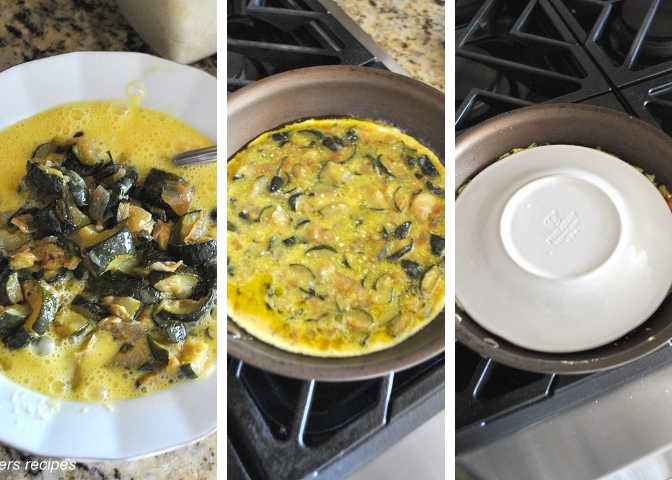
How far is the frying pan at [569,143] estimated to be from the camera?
695mm

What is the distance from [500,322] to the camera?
714mm

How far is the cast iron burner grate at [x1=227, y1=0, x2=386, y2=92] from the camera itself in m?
0.77

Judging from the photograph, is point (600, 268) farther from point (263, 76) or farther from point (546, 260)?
point (263, 76)

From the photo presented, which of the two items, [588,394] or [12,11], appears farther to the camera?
[12,11]

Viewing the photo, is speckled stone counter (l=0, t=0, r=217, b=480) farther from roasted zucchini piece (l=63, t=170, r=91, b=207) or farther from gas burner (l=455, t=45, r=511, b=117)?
gas burner (l=455, t=45, r=511, b=117)

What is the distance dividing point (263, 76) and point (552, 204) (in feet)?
1.38

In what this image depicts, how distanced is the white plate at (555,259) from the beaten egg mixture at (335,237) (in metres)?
0.05

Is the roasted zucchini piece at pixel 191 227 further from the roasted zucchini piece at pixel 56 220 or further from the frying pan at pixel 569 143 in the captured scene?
the frying pan at pixel 569 143

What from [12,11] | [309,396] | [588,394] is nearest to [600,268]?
[588,394]

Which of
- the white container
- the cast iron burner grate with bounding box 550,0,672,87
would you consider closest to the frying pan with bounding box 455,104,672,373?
the cast iron burner grate with bounding box 550,0,672,87

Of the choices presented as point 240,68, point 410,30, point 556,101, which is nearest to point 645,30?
point 556,101

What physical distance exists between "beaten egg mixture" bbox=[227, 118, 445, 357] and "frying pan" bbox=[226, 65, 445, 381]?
1 centimetres

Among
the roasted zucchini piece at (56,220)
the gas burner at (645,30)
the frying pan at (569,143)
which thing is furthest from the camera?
the gas burner at (645,30)

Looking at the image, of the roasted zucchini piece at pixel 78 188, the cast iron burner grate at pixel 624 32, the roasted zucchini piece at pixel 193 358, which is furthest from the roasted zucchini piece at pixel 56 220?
the cast iron burner grate at pixel 624 32
